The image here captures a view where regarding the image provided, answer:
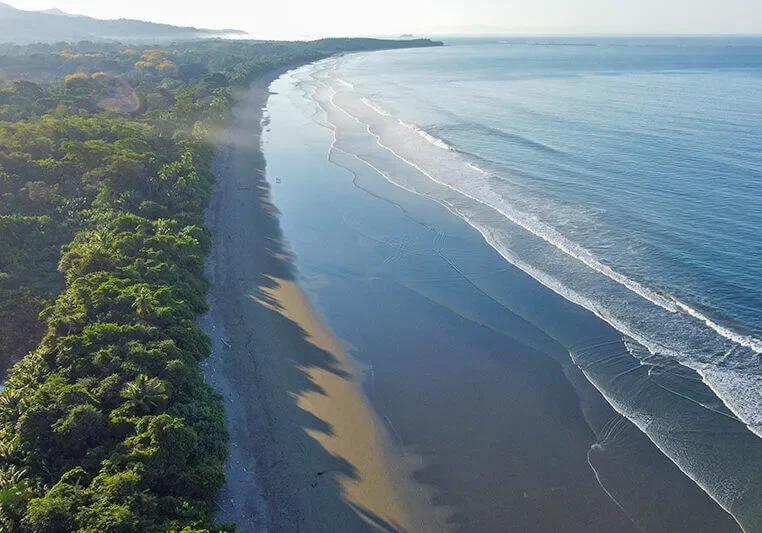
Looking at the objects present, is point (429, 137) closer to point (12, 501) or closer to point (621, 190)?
point (621, 190)

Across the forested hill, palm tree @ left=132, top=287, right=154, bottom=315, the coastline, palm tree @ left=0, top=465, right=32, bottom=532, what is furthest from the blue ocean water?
palm tree @ left=0, top=465, right=32, bottom=532

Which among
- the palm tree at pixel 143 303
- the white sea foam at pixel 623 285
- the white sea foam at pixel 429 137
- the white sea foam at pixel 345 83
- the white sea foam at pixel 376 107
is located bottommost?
the white sea foam at pixel 623 285

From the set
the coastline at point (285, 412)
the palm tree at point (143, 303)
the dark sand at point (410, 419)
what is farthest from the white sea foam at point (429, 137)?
the palm tree at point (143, 303)

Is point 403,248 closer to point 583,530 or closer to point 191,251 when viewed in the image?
point 191,251

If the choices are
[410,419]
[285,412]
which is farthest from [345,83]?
[410,419]

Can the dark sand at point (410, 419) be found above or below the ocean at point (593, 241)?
below

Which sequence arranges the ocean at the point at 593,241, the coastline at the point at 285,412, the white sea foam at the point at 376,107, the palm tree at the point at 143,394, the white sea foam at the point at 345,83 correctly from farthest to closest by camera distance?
the white sea foam at the point at 345,83 < the white sea foam at the point at 376,107 < the ocean at the point at 593,241 < the palm tree at the point at 143,394 < the coastline at the point at 285,412

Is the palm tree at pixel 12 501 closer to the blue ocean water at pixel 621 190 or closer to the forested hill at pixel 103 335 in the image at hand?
the forested hill at pixel 103 335

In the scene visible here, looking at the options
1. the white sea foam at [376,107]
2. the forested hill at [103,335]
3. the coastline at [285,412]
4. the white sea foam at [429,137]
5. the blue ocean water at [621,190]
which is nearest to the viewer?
the forested hill at [103,335]
